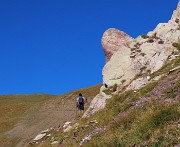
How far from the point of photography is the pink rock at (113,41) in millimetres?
51094

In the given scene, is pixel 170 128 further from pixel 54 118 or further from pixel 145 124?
pixel 54 118

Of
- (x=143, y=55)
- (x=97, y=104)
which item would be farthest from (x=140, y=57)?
(x=97, y=104)

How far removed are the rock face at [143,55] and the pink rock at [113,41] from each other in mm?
4157

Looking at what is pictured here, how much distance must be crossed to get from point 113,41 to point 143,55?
10347 millimetres

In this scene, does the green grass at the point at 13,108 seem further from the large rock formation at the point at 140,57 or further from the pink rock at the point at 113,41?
the large rock formation at the point at 140,57

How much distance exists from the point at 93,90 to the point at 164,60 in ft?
170

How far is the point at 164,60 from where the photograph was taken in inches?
1447

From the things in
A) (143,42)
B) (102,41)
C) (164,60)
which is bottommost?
(164,60)

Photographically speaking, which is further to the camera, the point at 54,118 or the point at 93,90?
the point at 93,90

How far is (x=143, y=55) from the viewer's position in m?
42.2

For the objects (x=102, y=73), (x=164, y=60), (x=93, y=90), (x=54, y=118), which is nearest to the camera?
(x=164, y=60)

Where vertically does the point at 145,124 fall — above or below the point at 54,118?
below

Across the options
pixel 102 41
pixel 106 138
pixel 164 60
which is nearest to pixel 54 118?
pixel 102 41

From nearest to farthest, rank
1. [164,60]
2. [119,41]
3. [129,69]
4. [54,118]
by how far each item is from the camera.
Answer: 1. [164,60]
2. [129,69]
3. [119,41]
4. [54,118]
